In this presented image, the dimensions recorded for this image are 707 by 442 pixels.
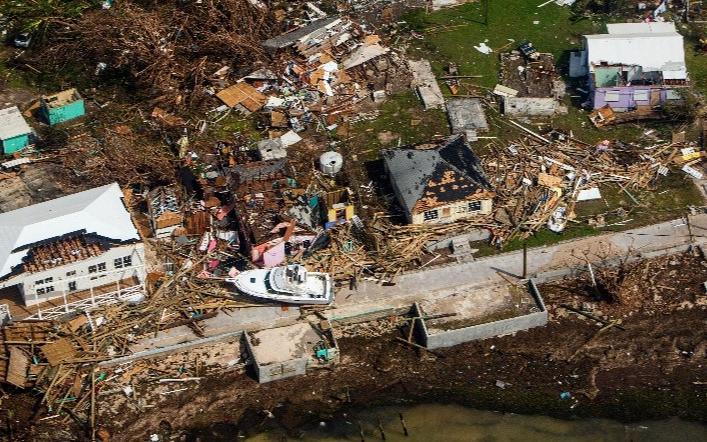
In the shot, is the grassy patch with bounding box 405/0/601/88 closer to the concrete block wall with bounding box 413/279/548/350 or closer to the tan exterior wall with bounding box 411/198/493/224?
the tan exterior wall with bounding box 411/198/493/224

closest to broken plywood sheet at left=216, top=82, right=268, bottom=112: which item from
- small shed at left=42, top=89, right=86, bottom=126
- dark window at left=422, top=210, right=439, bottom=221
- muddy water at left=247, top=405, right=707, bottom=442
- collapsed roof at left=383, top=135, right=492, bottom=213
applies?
small shed at left=42, top=89, right=86, bottom=126

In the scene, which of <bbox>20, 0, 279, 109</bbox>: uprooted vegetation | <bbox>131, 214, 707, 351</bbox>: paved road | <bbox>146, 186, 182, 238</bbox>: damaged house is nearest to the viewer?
<bbox>131, 214, 707, 351</bbox>: paved road

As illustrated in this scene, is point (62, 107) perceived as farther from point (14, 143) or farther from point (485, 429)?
point (485, 429)

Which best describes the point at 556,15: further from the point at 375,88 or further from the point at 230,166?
the point at 230,166

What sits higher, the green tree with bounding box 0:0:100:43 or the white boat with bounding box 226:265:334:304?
the green tree with bounding box 0:0:100:43

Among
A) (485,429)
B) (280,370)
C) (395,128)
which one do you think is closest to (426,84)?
(395,128)

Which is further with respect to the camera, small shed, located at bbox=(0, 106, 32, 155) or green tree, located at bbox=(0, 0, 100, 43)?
green tree, located at bbox=(0, 0, 100, 43)

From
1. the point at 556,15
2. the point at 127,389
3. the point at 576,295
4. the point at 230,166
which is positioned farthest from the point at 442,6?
the point at 127,389
